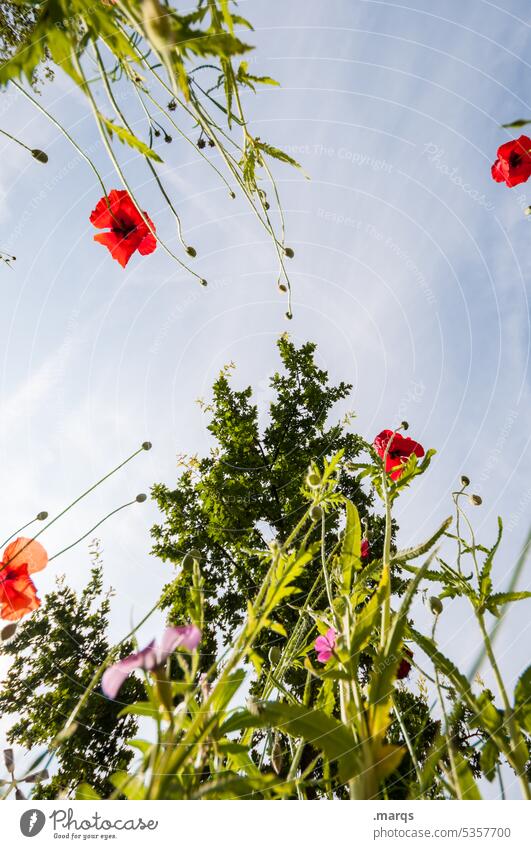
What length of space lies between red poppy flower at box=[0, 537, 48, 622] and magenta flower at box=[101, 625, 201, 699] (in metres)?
0.56

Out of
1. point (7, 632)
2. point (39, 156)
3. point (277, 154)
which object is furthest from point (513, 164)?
point (7, 632)

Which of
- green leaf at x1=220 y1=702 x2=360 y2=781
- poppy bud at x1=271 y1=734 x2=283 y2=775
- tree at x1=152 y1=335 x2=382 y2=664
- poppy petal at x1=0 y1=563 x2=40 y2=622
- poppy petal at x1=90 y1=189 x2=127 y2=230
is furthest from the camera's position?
tree at x1=152 y1=335 x2=382 y2=664

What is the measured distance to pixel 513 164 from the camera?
3.78 feet

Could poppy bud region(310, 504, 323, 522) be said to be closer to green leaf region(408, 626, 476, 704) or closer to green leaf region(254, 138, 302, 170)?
green leaf region(408, 626, 476, 704)

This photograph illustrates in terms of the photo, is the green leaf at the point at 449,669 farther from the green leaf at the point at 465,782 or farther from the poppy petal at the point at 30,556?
the poppy petal at the point at 30,556

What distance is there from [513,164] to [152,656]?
4.54ft

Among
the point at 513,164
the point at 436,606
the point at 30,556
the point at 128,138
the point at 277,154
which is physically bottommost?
the point at 30,556

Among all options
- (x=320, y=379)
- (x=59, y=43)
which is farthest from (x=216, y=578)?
(x=59, y=43)

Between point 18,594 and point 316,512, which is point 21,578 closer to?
point 18,594

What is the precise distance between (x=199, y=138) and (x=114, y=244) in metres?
0.33

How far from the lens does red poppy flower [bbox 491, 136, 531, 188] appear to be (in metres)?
1.14
